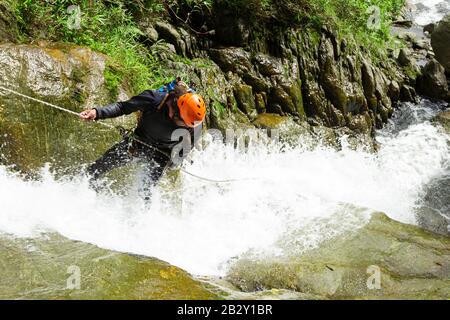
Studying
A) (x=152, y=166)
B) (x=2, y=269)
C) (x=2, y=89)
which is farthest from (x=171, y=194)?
(x=2, y=269)

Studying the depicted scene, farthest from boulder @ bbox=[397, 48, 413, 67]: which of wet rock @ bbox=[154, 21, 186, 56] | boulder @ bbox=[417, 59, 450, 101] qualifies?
wet rock @ bbox=[154, 21, 186, 56]

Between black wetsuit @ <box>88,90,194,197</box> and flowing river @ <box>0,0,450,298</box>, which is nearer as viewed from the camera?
flowing river @ <box>0,0,450,298</box>

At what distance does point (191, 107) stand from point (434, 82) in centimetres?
994

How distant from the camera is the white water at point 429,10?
17.4m

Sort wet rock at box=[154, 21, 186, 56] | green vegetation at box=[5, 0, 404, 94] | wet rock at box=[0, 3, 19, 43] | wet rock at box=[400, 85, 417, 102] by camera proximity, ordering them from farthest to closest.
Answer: wet rock at box=[400, 85, 417, 102], wet rock at box=[154, 21, 186, 56], green vegetation at box=[5, 0, 404, 94], wet rock at box=[0, 3, 19, 43]

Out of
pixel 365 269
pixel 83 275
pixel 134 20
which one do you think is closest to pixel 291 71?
pixel 134 20

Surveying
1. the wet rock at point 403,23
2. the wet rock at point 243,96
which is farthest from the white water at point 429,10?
the wet rock at point 243,96

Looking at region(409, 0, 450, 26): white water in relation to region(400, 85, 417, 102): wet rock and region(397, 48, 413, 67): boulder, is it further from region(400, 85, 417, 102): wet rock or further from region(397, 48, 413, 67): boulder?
region(400, 85, 417, 102): wet rock

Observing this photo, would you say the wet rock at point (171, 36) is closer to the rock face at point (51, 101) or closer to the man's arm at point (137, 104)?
the rock face at point (51, 101)

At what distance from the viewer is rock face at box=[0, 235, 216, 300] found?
3449 millimetres

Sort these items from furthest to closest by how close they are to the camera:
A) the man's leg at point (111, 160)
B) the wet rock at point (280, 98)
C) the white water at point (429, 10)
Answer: the white water at point (429, 10) < the wet rock at point (280, 98) < the man's leg at point (111, 160)

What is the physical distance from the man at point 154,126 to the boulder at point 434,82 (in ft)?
31.3

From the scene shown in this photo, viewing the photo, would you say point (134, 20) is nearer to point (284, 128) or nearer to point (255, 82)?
point (255, 82)

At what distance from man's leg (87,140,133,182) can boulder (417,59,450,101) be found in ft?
32.8
